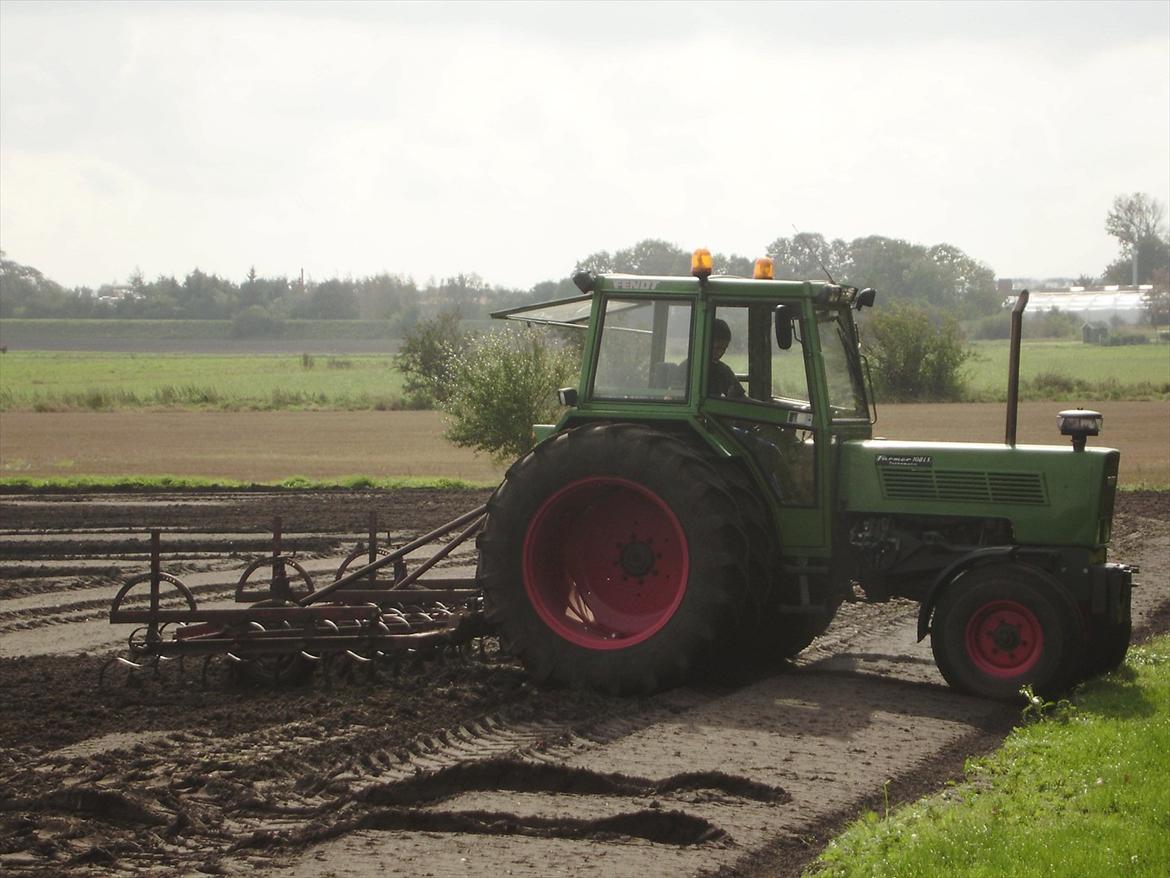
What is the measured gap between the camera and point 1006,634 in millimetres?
8516

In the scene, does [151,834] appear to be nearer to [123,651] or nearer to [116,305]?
[123,651]

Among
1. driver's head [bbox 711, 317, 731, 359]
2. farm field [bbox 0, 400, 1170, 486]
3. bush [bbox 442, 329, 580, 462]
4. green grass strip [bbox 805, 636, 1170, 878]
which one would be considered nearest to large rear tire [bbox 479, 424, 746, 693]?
driver's head [bbox 711, 317, 731, 359]

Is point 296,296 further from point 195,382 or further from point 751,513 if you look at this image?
point 751,513

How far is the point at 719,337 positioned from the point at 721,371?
216mm

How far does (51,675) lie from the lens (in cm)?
970

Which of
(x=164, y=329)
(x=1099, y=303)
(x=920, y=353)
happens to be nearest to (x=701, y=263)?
(x=920, y=353)

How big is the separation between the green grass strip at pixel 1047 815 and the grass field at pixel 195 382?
48.1 meters

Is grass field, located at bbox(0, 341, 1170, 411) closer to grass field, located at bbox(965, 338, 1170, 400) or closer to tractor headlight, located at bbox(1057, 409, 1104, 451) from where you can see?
grass field, located at bbox(965, 338, 1170, 400)

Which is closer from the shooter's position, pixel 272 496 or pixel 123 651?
pixel 123 651

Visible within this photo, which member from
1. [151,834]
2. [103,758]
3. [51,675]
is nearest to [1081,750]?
[151,834]

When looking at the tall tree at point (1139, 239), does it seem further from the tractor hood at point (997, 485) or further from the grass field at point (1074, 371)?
the tractor hood at point (997, 485)

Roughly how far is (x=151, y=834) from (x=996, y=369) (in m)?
66.8

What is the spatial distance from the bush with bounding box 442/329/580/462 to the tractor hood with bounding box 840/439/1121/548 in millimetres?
17097

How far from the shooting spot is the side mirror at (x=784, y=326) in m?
8.77
